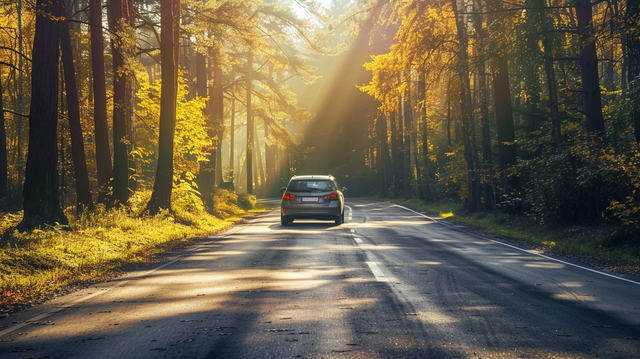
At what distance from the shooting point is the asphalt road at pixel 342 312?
17.0 feet

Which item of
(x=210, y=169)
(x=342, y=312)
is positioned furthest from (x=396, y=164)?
(x=342, y=312)

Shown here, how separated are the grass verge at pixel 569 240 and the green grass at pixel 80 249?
29.5 ft

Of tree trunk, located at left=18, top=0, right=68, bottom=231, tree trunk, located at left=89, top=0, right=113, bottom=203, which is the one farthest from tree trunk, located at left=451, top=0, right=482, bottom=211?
tree trunk, located at left=18, top=0, right=68, bottom=231

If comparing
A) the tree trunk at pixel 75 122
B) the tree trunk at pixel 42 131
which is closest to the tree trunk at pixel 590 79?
the tree trunk at pixel 42 131

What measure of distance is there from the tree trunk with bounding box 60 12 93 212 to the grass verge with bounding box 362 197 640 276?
13.4 metres

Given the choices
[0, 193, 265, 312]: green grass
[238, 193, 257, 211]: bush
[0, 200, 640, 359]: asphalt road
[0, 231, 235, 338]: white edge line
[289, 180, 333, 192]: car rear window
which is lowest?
[0, 200, 640, 359]: asphalt road

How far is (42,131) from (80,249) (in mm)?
3801

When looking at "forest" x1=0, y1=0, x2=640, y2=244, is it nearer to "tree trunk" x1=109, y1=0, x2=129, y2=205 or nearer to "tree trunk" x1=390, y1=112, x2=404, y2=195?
"tree trunk" x1=109, y1=0, x2=129, y2=205

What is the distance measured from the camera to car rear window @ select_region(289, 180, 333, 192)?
20.8m

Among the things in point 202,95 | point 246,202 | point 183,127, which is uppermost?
point 202,95

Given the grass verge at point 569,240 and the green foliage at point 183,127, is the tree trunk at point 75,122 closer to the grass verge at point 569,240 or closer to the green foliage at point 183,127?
the green foliage at point 183,127

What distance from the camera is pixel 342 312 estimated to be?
21.7 feet

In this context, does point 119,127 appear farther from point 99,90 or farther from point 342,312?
point 342,312

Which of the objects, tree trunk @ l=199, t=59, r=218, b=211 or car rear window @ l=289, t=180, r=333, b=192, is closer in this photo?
car rear window @ l=289, t=180, r=333, b=192
